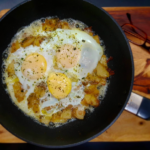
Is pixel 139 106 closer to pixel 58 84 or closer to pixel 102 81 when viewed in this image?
pixel 102 81

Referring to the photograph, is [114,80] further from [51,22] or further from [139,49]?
[51,22]

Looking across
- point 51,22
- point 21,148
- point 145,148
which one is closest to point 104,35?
point 51,22

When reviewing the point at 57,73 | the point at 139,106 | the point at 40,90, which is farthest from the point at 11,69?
the point at 139,106

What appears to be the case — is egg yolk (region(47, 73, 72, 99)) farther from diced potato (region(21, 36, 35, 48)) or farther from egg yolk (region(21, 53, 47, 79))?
diced potato (region(21, 36, 35, 48))

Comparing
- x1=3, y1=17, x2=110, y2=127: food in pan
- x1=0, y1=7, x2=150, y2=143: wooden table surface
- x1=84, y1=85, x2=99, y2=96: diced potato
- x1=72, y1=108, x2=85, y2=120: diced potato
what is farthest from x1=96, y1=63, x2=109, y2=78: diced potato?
x1=72, y1=108, x2=85, y2=120: diced potato

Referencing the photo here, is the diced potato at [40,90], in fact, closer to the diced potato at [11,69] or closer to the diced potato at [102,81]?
the diced potato at [11,69]
